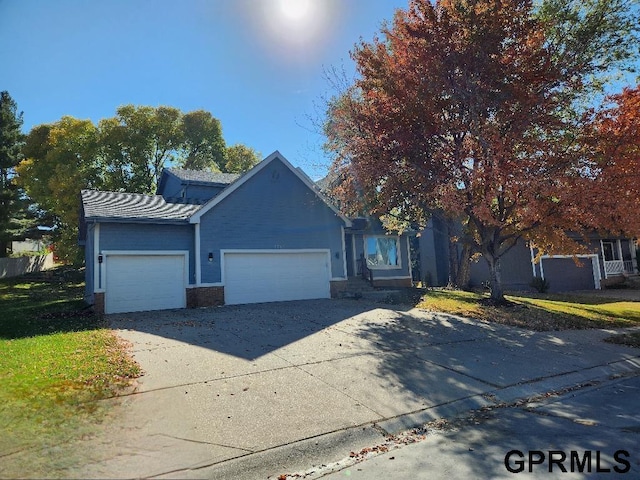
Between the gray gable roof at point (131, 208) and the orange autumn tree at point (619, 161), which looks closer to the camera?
the orange autumn tree at point (619, 161)

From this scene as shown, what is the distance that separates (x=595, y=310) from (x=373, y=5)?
13.7m

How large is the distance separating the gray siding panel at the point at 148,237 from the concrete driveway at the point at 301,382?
125 inches

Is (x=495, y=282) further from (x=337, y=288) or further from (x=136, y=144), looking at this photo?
(x=136, y=144)

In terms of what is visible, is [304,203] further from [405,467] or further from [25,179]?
[25,179]

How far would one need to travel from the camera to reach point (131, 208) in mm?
14703

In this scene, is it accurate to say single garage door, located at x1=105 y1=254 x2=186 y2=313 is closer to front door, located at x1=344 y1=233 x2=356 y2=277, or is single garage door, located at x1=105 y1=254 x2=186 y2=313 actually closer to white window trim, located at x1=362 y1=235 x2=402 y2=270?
front door, located at x1=344 y1=233 x2=356 y2=277

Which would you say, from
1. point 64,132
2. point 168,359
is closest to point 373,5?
point 168,359

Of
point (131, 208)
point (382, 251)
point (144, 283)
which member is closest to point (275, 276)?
point (144, 283)

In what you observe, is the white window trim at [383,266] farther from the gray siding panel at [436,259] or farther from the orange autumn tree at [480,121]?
the gray siding panel at [436,259]

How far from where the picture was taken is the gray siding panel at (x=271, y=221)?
49.8 ft

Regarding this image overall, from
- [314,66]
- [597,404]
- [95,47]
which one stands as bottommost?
[597,404]

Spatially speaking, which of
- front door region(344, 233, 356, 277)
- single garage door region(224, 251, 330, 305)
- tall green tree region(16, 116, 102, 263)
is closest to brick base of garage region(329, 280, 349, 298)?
single garage door region(224, 251, 330, 305)

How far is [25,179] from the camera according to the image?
27703 mm

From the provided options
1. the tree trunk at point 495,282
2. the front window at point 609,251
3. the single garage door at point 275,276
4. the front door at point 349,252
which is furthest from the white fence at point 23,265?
the front window at point 609,251
